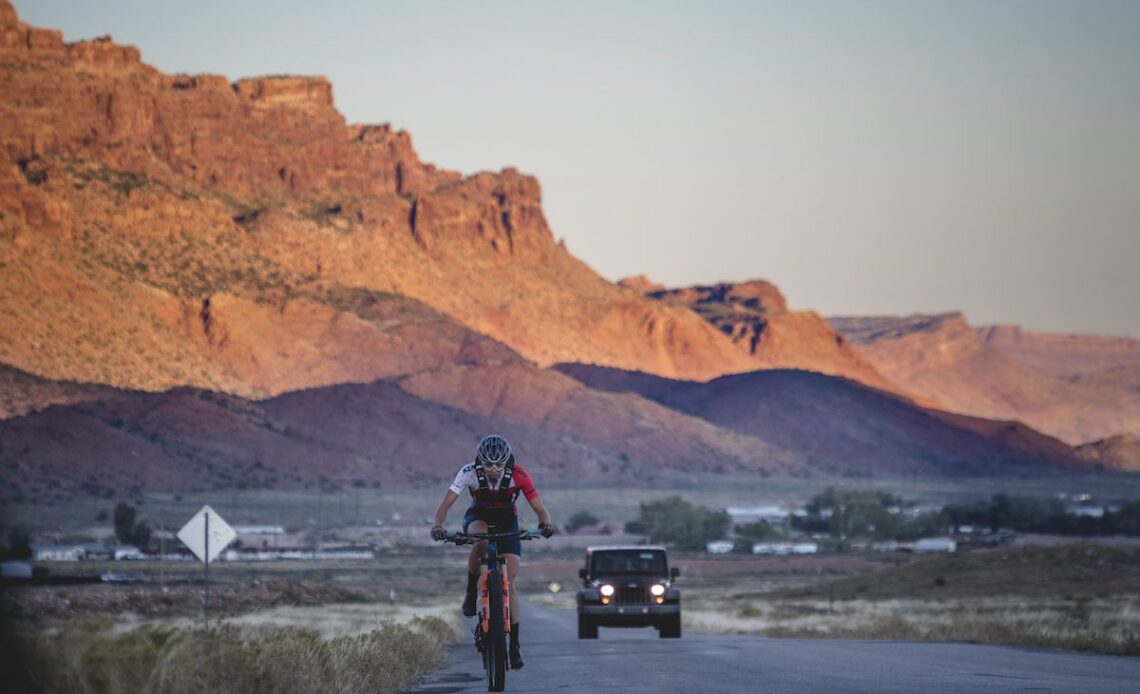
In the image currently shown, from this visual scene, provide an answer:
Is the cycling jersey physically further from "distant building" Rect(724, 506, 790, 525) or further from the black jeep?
"distant building" Rect(724, 506, 790, 525)

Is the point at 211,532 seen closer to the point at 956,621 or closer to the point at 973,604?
the point at 956,621

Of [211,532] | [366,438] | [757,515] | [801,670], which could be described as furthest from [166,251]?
[801,670]

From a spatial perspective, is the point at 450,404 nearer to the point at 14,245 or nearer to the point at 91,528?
the point at 14,245

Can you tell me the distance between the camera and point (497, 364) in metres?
177

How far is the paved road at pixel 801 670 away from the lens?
1675cm

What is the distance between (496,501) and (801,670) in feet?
17.7

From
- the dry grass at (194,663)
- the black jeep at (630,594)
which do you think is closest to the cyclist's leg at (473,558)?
the dry grass at (194,663)

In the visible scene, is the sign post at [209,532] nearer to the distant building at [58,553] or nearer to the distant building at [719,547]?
the distant building at [58,553]

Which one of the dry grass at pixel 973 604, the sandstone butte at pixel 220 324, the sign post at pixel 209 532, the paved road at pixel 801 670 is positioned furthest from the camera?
the sandstone butte at pixel 220 324

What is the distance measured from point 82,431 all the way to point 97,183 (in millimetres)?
49429

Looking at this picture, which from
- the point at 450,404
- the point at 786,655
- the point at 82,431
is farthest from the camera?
the point at 450,404

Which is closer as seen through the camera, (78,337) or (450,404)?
(78,337)

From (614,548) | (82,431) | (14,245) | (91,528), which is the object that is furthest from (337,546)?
(614,548)

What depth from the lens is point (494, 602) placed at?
51.7 ft
